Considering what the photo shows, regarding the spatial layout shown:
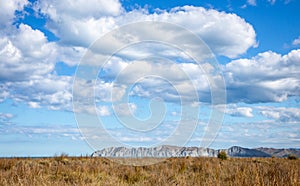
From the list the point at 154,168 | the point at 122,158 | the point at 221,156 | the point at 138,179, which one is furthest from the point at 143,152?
the point at 138,179

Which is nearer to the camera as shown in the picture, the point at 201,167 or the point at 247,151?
the point at 201,167

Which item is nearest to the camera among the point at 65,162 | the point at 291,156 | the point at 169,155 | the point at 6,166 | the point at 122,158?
the point at 6,166

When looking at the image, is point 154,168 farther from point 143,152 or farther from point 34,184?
point 34,184

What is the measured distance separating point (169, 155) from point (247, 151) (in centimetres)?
4837

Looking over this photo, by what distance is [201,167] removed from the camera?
62.1 ft

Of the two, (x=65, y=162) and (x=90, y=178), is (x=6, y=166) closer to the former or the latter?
(x=65, y=162)

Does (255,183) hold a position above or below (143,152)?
below

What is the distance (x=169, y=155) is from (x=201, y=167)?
6920 millimetres

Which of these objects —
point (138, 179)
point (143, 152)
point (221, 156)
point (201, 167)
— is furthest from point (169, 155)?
point (138, 179)

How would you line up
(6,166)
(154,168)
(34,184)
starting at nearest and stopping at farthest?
(34,184) < (6,166) < (154,168)

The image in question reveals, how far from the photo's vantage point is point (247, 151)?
70062 millimetres

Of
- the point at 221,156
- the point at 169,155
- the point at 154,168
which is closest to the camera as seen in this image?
the point at 154,168

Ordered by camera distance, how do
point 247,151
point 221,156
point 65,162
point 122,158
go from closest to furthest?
point 65,162 → point 122,158 → point 221,156 → point 247,151

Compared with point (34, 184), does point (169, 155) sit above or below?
above
